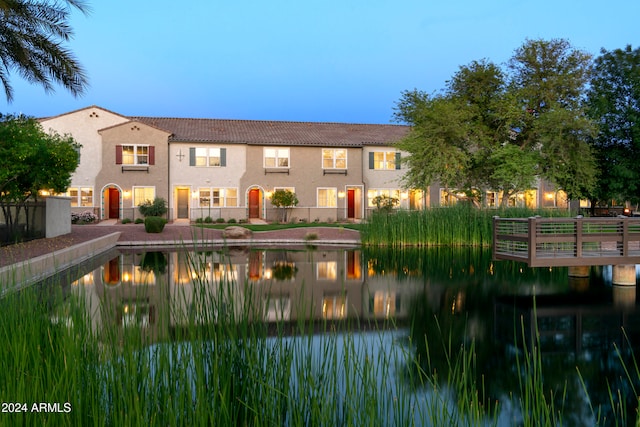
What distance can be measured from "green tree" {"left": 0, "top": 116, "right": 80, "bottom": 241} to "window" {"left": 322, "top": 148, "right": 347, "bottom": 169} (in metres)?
16.8

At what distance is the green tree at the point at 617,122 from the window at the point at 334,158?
13393 mm

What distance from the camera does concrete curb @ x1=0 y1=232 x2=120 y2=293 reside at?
8867mm

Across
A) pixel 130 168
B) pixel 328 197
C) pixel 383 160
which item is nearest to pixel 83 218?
pixel 130 168

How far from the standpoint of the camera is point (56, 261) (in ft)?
31.1

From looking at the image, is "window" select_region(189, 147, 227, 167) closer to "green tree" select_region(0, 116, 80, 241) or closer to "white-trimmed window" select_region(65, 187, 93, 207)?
"white-trimmed window" select_region(65, 187, 93, 207)

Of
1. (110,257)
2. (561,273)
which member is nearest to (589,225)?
(561,273)

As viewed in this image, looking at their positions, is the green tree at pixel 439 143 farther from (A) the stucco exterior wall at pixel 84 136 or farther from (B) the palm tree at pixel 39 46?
(A) the stucco exterior wall at pixel 84 136

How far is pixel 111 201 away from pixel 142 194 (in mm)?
1862

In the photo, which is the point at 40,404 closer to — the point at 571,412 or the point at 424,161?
the point at 571,412

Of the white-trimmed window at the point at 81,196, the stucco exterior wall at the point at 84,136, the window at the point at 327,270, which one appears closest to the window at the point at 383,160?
the stucco exterior wall at the point at 84,136

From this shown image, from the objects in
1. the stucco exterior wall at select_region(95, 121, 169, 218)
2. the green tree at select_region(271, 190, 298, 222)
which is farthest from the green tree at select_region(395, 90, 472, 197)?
the stucco exterior wall at select_region(95, 121, 169, 218)

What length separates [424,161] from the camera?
22375 mm

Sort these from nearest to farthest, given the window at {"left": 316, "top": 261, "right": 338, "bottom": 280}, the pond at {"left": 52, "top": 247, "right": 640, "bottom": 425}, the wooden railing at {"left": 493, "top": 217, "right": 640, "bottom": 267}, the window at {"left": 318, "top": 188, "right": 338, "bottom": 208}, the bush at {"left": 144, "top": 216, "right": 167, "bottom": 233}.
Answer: the pond at {"left": 52, "top": 247, "right": 640, "bottom": 425} → the wooden railing at {"left": 493, "top": 217, "right": 640, "bottom": 267} → the window at {"left": 316, "top": 261, "right": 338, "bottom": 280} → the bush at {"left": 144, "top": 216, "right": 167, "bottom": 233} → the window at {"left": 318, "top": 188, "right": 338, "bottom": 208}

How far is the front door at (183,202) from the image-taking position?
3062cm
